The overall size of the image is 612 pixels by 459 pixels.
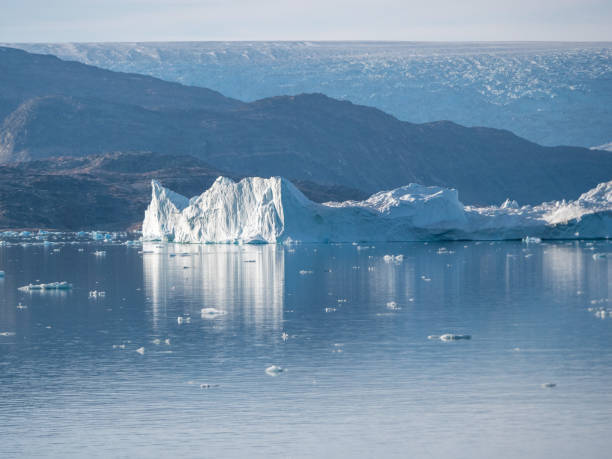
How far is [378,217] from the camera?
5528cm

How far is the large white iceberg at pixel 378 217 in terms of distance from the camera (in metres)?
53.4

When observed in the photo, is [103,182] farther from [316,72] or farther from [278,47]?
[278,47]

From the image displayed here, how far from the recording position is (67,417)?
1411cm

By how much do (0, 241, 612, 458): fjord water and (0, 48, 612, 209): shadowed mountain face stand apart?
101 m

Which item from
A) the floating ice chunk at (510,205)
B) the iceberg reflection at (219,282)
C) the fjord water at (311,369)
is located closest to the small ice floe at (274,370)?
the fjord water at (311,369)

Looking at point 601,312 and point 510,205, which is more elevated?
point 510,205

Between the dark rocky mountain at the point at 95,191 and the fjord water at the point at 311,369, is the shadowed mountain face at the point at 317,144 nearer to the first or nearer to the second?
the dark rocky mountain at the point at 95,191

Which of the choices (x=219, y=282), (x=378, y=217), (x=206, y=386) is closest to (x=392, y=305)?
(x=219, y=282)

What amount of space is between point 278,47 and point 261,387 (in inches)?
6734

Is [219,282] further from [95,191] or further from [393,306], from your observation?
[95,191]

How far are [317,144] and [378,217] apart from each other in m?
87.2

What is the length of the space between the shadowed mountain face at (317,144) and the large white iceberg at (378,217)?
241 ft

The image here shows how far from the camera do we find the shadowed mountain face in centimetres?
13438

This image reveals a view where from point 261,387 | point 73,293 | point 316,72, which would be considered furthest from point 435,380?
point 316,72
